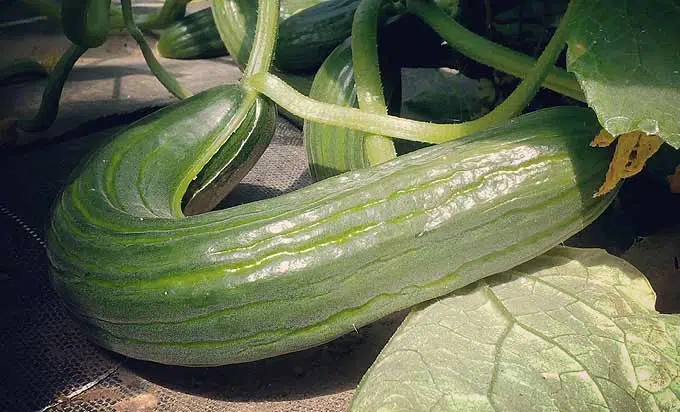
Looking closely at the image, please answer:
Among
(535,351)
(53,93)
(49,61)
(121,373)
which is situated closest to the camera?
(535,351)

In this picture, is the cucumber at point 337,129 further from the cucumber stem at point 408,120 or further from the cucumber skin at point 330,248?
the cucumber skin at point 330,248

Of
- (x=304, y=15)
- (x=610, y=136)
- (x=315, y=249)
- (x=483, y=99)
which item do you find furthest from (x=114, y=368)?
(x=304, y=15)

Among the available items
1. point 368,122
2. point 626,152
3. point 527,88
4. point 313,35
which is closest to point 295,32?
point 313,35

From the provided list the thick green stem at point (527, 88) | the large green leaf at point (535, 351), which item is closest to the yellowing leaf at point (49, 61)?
the thick green stem at point (527, 88)

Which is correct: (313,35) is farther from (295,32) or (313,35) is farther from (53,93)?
(53,93)

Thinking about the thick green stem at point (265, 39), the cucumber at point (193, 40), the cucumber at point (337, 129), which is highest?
the thick green stem at point (265, 39)

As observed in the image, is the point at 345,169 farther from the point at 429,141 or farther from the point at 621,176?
the point at 621,176

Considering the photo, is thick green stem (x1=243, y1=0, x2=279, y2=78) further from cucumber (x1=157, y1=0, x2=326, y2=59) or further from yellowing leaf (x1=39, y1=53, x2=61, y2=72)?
cucumber (x1=157, y1=0, x2=326, y2=59)
